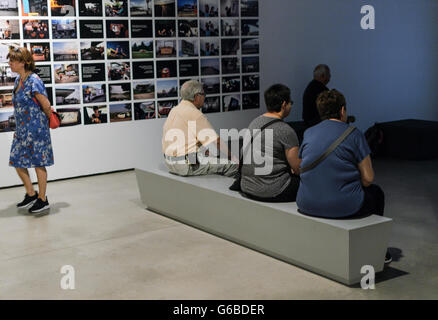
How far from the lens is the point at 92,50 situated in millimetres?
8758

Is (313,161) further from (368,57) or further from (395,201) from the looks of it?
(368,57)

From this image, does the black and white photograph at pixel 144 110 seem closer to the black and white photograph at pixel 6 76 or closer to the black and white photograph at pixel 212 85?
the black and white photograph at pixel 212 85

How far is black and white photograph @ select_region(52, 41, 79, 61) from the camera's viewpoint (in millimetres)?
8462

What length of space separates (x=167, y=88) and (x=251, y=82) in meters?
1.53

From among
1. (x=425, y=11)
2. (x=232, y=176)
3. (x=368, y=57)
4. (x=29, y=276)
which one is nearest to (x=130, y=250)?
(x=29, y=276)

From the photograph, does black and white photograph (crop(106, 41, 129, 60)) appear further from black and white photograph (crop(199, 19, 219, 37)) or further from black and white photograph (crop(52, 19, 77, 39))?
black and white photograph (crop(199, 19, 219, 37))

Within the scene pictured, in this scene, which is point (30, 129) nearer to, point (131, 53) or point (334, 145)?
point (131, 53)

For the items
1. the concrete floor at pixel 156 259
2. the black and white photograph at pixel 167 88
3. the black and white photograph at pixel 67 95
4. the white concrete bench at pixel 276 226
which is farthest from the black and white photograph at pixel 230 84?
the white concrete bench at pixel 276 226

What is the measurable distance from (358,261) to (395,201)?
2.91m

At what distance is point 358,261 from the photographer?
4.50m

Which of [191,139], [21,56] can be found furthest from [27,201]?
[191,139]

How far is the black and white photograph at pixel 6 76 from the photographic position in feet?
26.6

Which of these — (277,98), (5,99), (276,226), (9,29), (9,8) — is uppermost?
(9,8)

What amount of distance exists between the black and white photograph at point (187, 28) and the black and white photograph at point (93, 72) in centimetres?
133
